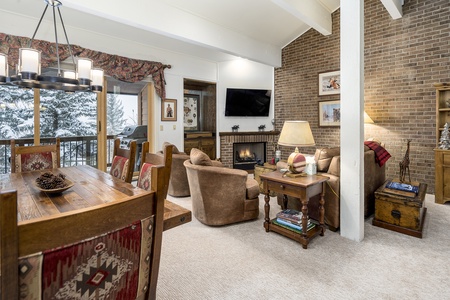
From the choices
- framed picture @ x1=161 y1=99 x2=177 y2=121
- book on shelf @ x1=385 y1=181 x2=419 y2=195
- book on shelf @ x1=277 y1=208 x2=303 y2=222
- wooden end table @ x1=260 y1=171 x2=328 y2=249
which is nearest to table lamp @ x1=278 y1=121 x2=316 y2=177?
wooden end table @ x1=260 y1=171 x2=328 y2=249

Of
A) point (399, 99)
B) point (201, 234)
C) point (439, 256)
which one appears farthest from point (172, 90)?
point (439, 256)

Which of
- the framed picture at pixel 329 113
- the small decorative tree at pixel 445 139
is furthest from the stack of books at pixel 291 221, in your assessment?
the framed picture at pixel 329 113

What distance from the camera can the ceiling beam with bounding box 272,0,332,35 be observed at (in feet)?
12.7

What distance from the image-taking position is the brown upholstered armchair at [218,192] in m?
2.82

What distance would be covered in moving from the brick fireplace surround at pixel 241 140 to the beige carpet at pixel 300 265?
3.54 metres

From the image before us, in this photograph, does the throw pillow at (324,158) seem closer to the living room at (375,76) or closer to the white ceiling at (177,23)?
the living room at (375,76)

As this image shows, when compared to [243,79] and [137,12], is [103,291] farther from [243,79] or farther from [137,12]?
[243,79]

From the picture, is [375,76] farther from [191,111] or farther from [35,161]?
[35,161]

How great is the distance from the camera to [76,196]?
1589 millimetres

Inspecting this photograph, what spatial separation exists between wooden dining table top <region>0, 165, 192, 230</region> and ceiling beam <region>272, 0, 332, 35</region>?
10.8 feet

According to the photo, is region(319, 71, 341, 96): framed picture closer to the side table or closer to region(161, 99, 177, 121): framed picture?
the side table

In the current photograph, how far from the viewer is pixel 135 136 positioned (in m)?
5.30

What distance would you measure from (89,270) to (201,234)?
7.09ft

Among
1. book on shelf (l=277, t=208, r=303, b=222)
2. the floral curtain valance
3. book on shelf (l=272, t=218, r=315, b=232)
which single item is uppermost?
the floral curtain valance
